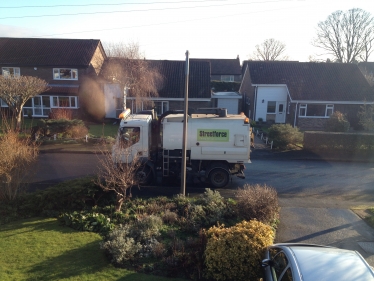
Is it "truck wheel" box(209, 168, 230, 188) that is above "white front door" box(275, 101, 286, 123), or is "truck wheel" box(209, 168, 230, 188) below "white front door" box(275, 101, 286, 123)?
below

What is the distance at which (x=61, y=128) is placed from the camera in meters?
21.9

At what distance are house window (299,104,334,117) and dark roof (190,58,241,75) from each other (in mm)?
26689

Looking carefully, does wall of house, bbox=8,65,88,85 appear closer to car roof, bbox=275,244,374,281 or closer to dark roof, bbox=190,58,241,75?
dark roof, bbox=190,58,241,75

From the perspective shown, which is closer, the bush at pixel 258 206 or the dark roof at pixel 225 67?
the bush at pixel 258 206

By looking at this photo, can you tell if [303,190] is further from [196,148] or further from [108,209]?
[108,209]

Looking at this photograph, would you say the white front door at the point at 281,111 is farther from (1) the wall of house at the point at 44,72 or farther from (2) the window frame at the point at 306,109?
(1) the wall of house at the point at 44,72

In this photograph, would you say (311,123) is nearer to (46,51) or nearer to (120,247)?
(120,247)

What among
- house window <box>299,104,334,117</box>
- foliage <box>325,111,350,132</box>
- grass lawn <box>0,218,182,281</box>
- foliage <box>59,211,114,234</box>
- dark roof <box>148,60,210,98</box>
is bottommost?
grass lawn <box>0,218,182,281</box>

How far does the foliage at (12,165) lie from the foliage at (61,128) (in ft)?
41.4

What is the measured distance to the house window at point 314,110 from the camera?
29422mm

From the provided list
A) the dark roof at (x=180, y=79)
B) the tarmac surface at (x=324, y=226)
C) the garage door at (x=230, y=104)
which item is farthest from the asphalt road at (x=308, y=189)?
the garage door at (x=230, y=104)

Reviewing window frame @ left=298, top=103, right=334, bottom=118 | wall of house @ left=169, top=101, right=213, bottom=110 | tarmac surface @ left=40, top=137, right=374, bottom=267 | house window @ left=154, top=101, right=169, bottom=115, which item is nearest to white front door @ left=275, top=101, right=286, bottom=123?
window frame @ left=298, top=103, right=334, bottom=118

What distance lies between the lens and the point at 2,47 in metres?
32.6

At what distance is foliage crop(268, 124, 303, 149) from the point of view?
2028cm
